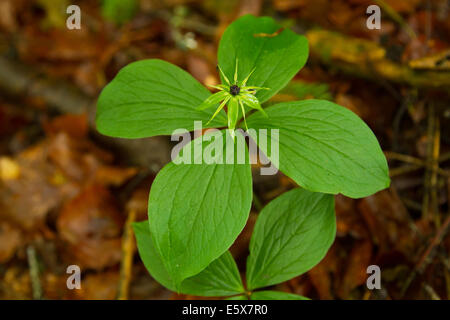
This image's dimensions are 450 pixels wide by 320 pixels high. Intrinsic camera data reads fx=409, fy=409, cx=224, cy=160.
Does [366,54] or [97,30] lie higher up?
[97,30]

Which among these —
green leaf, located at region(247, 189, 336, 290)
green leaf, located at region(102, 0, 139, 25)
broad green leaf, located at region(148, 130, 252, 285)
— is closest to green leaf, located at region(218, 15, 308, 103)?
broad green leaf, located at region(148, 130, 252, 285)

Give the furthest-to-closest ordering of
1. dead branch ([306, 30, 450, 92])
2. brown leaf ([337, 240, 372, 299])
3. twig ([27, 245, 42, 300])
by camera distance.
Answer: twig ([27, 245, 42, 300]) → dead branch ([306, 30, 450, 92]) → brown leaf ([337, 240, 372, 299])

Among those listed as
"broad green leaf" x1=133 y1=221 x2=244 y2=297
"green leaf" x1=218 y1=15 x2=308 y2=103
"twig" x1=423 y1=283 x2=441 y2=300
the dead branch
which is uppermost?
the dead branch

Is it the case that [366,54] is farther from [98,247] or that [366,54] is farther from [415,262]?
[98,247]

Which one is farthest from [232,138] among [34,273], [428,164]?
[34,273]

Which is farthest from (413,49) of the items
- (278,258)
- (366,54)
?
(278,258)

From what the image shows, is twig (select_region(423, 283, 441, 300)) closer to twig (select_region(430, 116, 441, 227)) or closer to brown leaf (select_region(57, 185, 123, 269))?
twig (select_region(430, 116, 441, 227))

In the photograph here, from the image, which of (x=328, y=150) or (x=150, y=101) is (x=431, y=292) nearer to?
(x=328, y=150)
